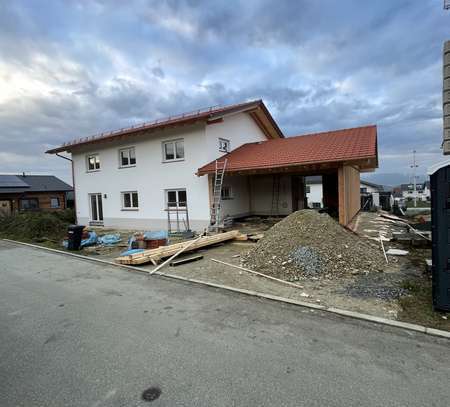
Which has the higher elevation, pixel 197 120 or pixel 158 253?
pixel 197 120

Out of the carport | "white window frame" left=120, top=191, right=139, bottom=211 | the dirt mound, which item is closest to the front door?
"white window frame" left=120, top=191, right=139, bottom=211

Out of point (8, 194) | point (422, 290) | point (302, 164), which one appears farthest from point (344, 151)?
point (8, 194)

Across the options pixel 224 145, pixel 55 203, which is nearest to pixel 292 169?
pixel 224 145

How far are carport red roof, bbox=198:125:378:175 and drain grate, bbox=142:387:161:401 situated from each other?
9.42m

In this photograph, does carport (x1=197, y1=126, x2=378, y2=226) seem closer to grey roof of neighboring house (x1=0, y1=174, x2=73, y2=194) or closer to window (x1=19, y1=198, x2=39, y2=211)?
grey roof of neighboring house (x1=0, y1=174, x2=73, y2=194)

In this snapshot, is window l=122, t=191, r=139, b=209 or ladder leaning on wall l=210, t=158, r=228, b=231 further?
window l=122, t=191, r=139, b=209

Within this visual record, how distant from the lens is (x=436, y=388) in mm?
2715

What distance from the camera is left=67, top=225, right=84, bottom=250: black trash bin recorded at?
10625 millimetres

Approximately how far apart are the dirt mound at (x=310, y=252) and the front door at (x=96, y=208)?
1379 cm

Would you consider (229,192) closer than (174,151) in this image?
No

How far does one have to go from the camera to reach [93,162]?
60.4 feet

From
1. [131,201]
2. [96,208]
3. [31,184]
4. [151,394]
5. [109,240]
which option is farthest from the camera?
[31,184]

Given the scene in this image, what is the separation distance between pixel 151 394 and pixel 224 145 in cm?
1326

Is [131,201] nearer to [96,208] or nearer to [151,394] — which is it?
[96,208]
